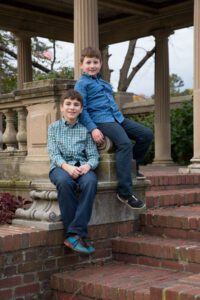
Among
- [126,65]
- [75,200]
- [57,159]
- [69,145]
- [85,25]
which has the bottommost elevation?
[75,200]

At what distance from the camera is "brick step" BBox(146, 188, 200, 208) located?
6.47 metres

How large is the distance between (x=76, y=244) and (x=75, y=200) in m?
0.41

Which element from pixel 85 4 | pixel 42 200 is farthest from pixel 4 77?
pixel 42 200

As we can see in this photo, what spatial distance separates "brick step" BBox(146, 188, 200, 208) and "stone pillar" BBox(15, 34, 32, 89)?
30.5ft

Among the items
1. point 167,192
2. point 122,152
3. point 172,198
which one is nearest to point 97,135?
point 122,152

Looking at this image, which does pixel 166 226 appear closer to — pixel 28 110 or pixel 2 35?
pixel 28 110

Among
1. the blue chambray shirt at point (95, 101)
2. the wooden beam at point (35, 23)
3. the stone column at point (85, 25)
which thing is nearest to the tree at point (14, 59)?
the wooden beam at point (35, 23)

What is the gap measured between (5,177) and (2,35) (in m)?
18.2

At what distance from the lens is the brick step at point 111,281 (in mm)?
4582

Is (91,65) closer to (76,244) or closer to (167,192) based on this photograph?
(76,244)

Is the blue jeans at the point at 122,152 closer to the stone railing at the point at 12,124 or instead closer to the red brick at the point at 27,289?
the red brick at the point at 27,289

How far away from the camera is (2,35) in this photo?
80.2 ft

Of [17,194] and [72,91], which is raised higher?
[72,91]

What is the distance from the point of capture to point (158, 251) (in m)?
5.29
